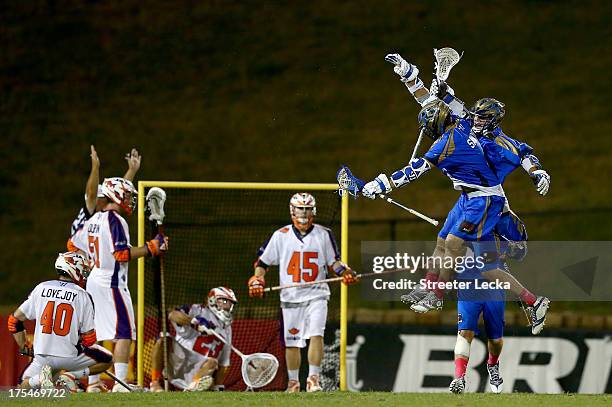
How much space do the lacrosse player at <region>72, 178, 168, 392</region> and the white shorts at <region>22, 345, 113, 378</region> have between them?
1.13m

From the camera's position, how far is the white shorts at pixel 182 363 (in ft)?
36.6

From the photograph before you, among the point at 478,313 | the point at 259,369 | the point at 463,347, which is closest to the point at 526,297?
the point at 478,313

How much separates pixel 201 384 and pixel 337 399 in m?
2.19

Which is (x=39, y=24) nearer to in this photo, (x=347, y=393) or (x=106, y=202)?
(x=106, y=202)

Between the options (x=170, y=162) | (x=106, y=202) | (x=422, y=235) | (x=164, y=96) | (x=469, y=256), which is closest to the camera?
(x=469, y=256)

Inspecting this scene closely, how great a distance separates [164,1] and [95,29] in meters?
1.25

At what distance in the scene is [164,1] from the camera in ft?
77.8

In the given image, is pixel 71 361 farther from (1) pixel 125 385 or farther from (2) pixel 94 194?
(2) pixel 94 194

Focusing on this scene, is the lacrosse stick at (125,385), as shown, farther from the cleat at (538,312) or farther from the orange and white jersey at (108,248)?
the cleat at (538,312)

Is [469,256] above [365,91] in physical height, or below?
below

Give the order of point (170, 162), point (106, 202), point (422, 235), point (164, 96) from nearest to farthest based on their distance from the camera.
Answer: point (106, 202) < point (422, 235) < point (170, 162) < point (164, 96)

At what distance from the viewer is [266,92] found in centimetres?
2203

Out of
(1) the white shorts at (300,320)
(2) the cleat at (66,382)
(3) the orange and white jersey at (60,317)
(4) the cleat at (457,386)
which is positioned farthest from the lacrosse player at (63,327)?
(4) the cleat at (457,386)

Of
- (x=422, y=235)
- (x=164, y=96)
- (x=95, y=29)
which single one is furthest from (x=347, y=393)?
(x=95, y=29)
